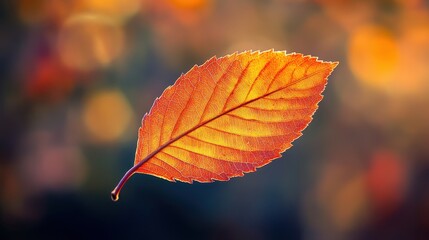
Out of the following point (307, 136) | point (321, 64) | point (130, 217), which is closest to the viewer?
point (321, 64)

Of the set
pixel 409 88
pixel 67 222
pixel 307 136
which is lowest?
pixel 67 222

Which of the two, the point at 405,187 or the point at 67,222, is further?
the point at 405,187

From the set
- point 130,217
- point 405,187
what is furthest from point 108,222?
point 405,187

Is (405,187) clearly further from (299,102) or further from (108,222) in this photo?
(299,102)

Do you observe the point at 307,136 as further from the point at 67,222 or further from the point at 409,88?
the point at 67,222

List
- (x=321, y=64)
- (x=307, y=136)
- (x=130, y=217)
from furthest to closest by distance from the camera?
(x=307, y=136), (x=130, y=217), (x=321, y=64)

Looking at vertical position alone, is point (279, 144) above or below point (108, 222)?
above
